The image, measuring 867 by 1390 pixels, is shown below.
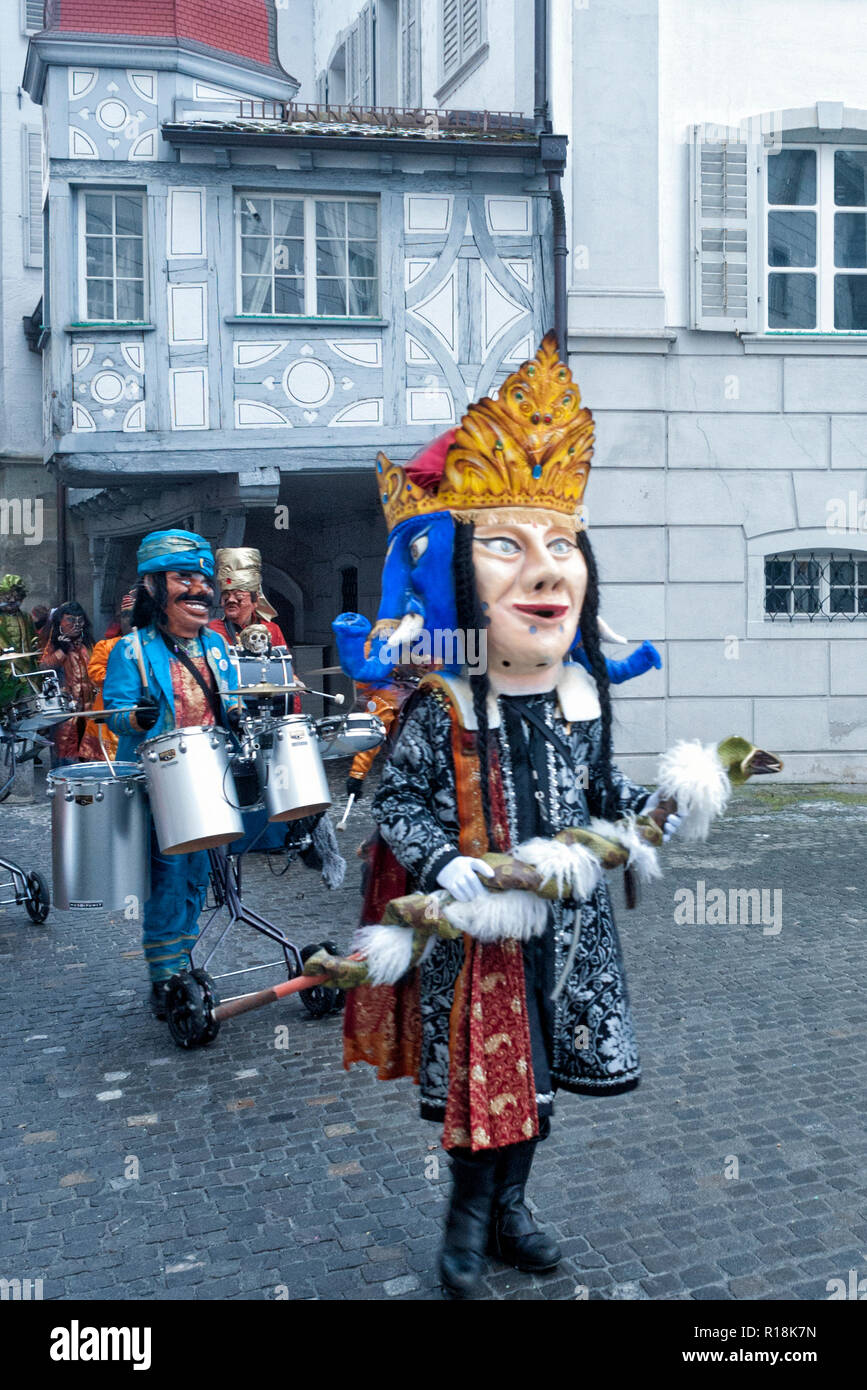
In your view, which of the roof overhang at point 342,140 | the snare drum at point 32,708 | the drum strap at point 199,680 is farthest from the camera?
the roof overhang at point 342,140

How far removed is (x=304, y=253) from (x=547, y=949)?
983cm

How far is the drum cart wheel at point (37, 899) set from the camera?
7.19 metres

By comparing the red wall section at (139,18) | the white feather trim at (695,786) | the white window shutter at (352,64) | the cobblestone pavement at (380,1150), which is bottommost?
the cobblestone pavement at (380,1150)

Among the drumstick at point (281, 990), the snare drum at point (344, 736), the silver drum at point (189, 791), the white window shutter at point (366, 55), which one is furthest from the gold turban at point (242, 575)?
the white window shutter at point (366, 55)

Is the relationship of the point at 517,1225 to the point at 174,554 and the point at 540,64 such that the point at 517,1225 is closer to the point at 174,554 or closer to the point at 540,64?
the point at 174,554

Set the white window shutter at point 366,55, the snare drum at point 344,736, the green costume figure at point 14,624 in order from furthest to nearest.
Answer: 1. the white window shutter at point 366,55
2. the green costume figure at point 14,624
3. the snare drum at point 344,736

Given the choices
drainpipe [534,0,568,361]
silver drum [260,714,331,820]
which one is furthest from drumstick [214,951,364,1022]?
drainpipe [534,0,568,361]

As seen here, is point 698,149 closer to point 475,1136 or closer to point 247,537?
point 247,537

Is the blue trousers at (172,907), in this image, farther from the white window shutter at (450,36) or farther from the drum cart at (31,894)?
the white window shutter at (450,36)

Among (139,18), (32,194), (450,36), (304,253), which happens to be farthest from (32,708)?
(32,194)

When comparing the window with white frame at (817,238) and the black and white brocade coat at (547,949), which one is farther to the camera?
the window with white frame at (817,238)

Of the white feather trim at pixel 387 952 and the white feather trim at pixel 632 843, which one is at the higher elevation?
the white feather trim at pixel 632 843

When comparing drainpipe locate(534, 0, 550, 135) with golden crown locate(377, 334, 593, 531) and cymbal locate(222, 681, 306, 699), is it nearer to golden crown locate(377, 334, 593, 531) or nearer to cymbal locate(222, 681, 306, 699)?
cymbal locate(222, 681, 306, 699)

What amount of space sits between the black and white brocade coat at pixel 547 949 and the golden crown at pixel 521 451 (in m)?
0.48
